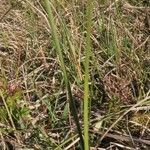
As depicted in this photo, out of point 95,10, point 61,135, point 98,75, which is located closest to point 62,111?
point 61,135

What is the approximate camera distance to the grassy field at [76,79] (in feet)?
4.26

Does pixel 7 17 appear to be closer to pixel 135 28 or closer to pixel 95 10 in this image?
pixel 95 10

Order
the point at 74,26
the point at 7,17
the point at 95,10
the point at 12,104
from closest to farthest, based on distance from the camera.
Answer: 1. the point at 12,104
2. the point at 74,26
3. the point at 95,10
4. the point at 7,17

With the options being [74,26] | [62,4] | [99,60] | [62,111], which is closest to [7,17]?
[62,4]

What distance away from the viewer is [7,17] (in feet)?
7.09

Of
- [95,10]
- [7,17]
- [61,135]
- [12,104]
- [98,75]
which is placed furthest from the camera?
[7,17]

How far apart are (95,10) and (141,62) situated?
49 centimetres

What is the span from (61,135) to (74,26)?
64cm

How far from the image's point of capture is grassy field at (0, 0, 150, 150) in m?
1.30

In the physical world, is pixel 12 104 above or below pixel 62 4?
below

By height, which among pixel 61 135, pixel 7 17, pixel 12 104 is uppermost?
pixel 7 17

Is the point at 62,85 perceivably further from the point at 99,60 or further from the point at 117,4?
the point at 117,4

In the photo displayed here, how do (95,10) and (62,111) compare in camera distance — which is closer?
(62,111)

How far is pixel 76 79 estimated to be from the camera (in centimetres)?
153
